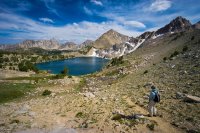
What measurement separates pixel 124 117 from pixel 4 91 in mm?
34483

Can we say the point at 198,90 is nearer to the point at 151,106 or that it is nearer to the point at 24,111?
the point at 151,106

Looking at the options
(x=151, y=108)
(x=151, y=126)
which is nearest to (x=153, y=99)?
(x=151, y=108)

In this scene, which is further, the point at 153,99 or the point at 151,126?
the point at 153,99

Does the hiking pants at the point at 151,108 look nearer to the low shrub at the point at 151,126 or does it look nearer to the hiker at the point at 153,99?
the hiker at the point at 153,99

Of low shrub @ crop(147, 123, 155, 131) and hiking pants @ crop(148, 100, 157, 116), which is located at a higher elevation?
hiking pants @ crop(148, 100, 157, 116)

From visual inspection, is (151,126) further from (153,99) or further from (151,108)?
(153,99)

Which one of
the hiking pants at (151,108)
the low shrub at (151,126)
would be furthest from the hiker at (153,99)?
the low shrub at (151,126)

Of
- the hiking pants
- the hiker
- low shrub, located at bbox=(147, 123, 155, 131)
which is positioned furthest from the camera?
the hiking pants

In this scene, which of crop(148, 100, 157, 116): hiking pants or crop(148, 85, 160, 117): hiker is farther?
crop(148, 100, 157, 116): hiking pants

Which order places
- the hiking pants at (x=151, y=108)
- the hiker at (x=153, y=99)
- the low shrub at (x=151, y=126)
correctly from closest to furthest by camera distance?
the low shrub at (x=151, y=126), the hiker at (x=153, y=99), the hiking pants at (x=151, y=108)

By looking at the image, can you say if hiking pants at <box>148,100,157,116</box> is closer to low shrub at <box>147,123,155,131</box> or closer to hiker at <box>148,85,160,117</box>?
hiker at <box>148,85,160,117</box>

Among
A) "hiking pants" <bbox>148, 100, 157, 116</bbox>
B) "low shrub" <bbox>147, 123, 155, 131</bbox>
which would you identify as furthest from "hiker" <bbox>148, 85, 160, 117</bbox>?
"low shrub" <bbox>147, 123, 155, 131</bbox>

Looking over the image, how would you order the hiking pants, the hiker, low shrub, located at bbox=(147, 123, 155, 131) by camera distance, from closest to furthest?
low shrub, located at bbox=(147, 123, 155, 131)
the hiker
the hiking pants

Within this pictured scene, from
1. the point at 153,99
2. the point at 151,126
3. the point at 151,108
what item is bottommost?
the point at 151,126
